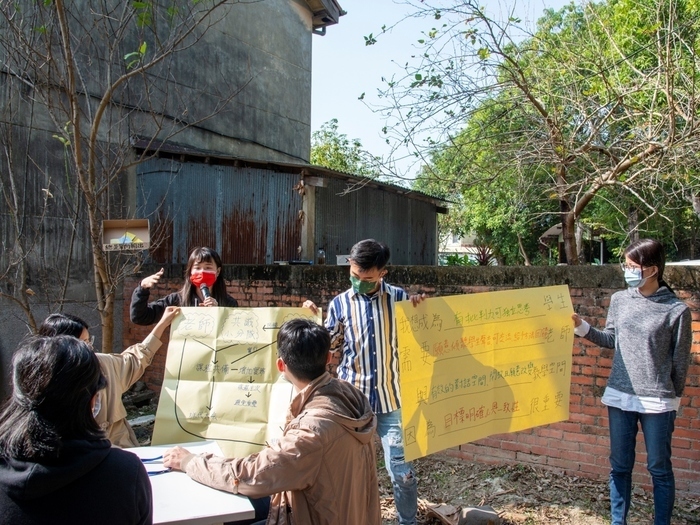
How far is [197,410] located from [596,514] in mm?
2741

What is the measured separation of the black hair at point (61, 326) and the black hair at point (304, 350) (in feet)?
3.35

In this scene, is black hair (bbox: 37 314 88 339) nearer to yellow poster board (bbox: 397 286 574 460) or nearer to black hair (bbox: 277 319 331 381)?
black hair (bbox: 277 319 331 381)

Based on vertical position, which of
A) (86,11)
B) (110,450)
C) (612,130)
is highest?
(86,11)

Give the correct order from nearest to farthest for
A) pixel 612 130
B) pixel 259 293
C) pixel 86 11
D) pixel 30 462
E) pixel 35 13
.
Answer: pixel 30 462
pixel 35 13
pixel 259 293
pixel 612 130
pixel 86 11

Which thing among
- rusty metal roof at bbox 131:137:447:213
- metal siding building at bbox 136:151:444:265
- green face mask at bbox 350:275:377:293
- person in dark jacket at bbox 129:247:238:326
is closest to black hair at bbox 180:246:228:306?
person in dark jacket at bbox 129:247:238:326

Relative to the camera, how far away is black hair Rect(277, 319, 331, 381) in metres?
2.17

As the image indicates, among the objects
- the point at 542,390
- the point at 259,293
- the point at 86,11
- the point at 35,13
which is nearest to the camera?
the point at 542,390

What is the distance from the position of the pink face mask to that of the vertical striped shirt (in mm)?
809

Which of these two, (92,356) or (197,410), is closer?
(92,356)

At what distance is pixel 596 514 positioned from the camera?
3723 mm

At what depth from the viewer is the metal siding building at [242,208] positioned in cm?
812

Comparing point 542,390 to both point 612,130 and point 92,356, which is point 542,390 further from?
point 612,130

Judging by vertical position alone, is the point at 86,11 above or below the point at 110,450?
above

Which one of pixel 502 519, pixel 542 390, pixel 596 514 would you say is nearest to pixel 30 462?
pixel 542 390
